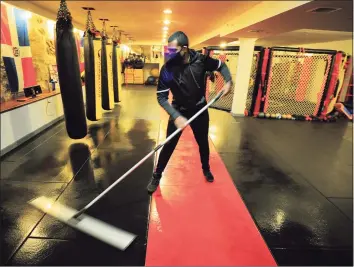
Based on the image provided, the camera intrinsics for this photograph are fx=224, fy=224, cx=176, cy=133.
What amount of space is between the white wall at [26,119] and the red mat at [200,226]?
9.15 ft

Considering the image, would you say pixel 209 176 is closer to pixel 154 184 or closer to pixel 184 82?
pixel 154 184

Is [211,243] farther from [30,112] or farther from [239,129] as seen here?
[30,112]

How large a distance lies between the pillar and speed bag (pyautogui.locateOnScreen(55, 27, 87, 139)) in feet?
15.9

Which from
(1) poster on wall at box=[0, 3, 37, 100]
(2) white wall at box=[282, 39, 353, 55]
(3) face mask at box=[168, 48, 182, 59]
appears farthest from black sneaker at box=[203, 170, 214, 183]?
(2) white wall at box=[282, 39, 353, 55]

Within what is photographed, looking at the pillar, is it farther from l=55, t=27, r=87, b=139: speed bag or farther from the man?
l=55, t=27, r=87, b=139: speed bag

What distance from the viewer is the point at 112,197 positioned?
265cm

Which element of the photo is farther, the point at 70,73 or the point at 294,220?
the point at 70,73

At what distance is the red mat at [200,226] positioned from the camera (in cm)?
187

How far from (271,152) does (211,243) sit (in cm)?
273

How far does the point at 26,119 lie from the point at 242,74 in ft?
18.5

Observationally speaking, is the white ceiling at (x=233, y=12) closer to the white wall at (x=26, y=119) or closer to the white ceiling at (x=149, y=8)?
the white ceiling at (x=149, y=8)

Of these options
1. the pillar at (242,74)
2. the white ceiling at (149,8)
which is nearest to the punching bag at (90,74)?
the white ceiling at (149,8)

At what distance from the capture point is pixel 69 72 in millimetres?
3150

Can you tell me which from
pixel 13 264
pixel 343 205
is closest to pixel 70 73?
pixel 13 264
